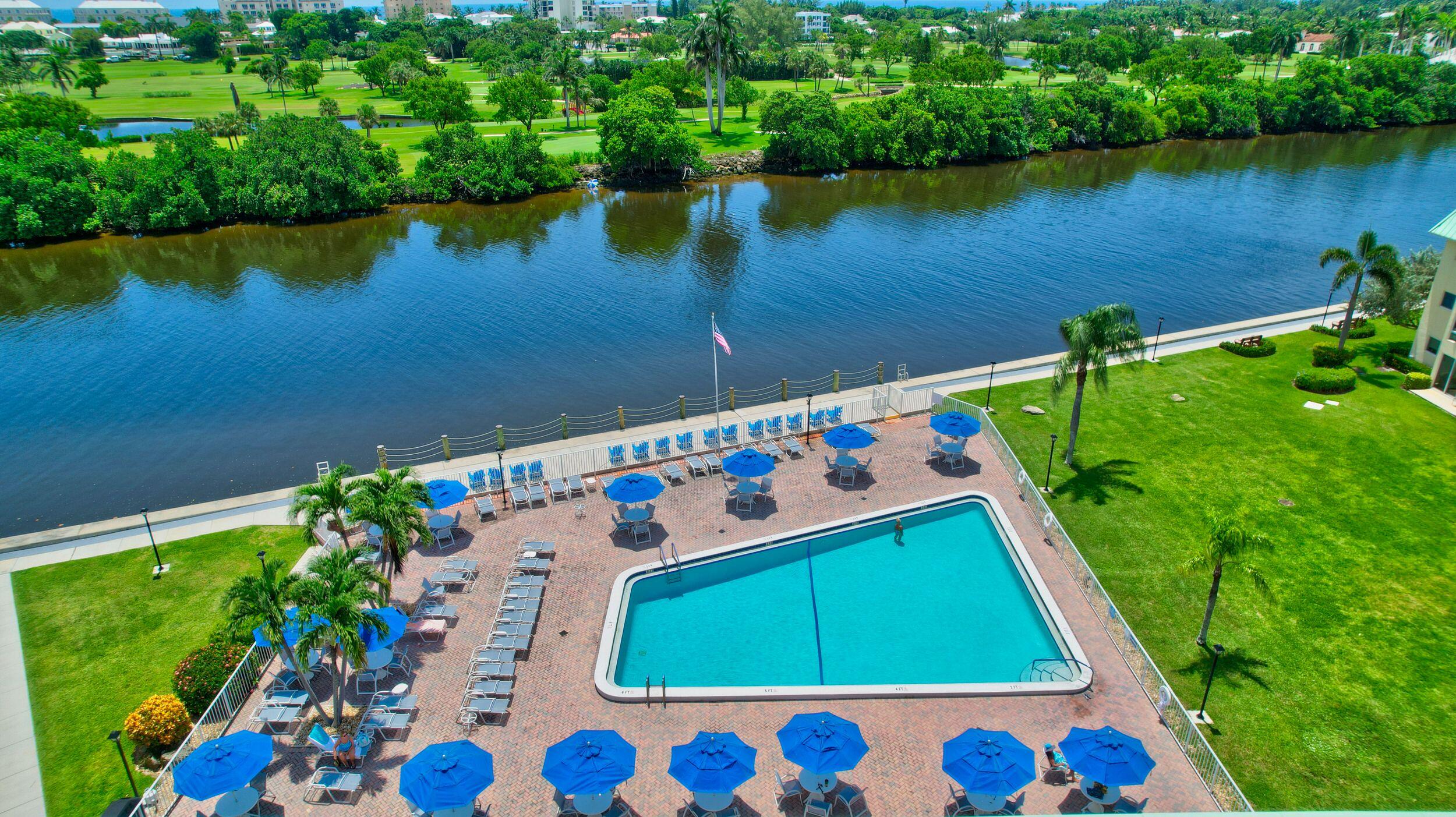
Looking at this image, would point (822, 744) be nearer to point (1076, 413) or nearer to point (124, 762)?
point (124, 762)

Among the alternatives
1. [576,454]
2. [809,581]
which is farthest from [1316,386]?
[576,454]

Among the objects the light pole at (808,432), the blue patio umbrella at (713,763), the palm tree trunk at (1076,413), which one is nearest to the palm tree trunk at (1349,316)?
the palm tree trunk at (1076,413)

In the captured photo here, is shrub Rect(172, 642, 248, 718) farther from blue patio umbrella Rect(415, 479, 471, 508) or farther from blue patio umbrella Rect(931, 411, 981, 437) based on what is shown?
blue patio umbrella Rect(931, 411, 981, 437)

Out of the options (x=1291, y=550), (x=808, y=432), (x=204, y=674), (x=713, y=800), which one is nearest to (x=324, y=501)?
(x=204, y=674)

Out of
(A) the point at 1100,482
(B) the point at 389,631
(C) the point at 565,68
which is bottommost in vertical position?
(A) the point at 1100,482

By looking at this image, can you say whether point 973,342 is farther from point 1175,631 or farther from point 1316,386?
point 1175,631

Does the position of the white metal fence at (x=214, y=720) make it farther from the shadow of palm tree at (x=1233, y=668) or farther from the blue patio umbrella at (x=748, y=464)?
the shadow of palm tree at (x=1233, y=668)
